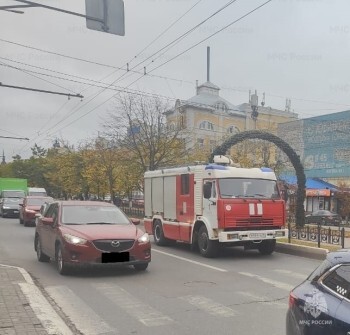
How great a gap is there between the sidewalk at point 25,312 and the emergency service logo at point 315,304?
3.23 m

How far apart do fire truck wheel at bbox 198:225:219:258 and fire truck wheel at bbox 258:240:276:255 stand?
156 centimetres

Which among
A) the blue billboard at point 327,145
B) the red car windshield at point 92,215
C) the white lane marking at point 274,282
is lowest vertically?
the white lane marking at point 274,282

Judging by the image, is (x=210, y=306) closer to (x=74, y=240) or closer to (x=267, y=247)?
(x=74, y=240)

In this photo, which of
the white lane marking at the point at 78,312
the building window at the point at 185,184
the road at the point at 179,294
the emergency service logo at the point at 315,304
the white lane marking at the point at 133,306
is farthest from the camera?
the building window at the point at 185,184

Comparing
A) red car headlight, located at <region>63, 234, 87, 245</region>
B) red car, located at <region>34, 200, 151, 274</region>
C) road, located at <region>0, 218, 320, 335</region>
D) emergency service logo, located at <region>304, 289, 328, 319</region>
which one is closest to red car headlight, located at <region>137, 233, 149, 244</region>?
red car, located at <region>34, 200, 151, 274</region>

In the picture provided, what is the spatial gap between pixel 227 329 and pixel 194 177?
8.46 m

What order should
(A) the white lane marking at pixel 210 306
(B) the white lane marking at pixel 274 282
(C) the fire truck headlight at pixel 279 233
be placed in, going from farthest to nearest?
(C) the fire truck headlight at pixel 279 233 → (B) the white lane marking at pixel 274 282 → (A) the white lane marking at pixel 210 306

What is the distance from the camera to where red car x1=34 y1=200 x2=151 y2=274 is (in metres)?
9.55

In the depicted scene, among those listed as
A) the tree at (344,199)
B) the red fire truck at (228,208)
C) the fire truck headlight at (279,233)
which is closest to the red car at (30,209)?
the red fire truck at (228,208)

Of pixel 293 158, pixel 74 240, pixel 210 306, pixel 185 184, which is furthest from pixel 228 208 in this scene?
pixel 293 158

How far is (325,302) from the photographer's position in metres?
3.58

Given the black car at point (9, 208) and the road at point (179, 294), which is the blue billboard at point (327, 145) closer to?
the black car at point (9, 208)

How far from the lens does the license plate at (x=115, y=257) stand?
955 centimetres

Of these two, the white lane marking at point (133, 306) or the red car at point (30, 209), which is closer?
the white lane marking at point (133, 306)
